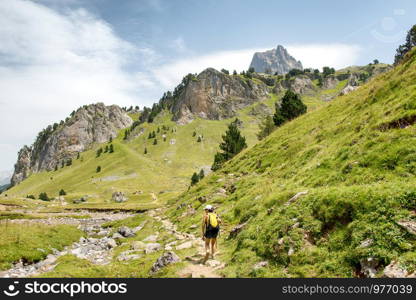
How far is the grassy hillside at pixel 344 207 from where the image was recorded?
421 inches

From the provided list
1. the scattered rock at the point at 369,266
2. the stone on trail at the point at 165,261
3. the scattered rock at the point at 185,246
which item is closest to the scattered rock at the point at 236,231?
the scattered rock at the point at 185,246

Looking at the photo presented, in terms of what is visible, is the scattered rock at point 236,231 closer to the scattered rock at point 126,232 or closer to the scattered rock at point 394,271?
the scattered rock at point 394,271

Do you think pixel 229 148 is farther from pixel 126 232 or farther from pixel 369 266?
pixel 369 266

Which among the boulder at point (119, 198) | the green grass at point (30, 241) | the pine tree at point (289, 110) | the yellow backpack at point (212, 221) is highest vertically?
the pine tree at point (289, 110)

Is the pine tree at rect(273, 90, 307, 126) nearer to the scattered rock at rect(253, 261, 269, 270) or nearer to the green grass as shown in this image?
the green grass

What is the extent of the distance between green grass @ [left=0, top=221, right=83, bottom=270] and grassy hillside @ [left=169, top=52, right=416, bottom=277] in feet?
57.0

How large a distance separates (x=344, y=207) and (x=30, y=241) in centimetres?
2797

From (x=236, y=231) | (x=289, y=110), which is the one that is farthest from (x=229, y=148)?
(x=236, y=231)

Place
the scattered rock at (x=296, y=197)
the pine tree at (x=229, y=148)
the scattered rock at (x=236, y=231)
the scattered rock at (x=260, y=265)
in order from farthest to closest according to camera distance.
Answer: the pine tree at (x=229, y=148) → the scattered rock at (x=236, y=231) → the scattered rock at (x=296, y=197) → the scattered rock at (x=260, y=265)

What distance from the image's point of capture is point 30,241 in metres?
26.6

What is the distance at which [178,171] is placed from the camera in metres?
190

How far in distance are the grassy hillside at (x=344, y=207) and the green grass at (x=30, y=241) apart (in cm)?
1737

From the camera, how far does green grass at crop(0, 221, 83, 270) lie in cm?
2328

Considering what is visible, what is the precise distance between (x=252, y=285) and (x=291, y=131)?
34462 mm
